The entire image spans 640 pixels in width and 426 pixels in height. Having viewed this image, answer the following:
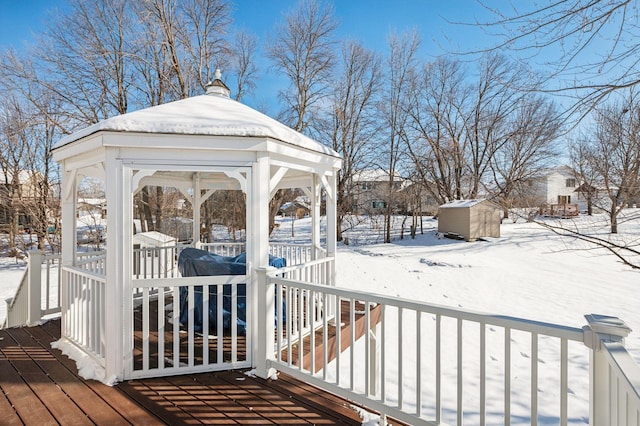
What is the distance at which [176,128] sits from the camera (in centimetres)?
326

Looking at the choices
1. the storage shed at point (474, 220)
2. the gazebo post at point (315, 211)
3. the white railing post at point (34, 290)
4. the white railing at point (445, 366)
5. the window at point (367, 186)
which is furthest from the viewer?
the window at point (367, 186)

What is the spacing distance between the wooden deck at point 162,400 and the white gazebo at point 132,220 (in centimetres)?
23

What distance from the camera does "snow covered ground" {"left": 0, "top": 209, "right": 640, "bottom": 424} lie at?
720cm

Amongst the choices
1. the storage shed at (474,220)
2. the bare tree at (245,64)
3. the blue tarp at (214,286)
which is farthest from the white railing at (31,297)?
the storage shed at (474,220)

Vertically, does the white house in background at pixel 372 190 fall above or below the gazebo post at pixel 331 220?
above

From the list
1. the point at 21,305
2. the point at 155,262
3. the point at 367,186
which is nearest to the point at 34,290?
the point at 21,305

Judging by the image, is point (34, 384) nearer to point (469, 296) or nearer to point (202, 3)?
point (469, 296)

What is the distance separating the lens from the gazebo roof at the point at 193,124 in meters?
3.20

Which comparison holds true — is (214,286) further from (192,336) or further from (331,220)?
(331,220)

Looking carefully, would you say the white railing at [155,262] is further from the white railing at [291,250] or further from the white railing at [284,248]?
the white railing at [291,250]

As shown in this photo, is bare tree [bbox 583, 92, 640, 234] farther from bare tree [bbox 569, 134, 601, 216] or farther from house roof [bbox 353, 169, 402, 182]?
house roof [bbox 353, 169, 402, 182]

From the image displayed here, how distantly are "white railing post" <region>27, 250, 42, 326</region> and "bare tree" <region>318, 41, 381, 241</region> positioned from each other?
48.4 feet

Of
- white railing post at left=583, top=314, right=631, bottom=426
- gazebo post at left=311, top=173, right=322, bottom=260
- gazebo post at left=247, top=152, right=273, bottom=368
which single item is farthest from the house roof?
white railing post at left=583, top=314, right=631, bottom=426

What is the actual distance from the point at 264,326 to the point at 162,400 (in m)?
1.04
